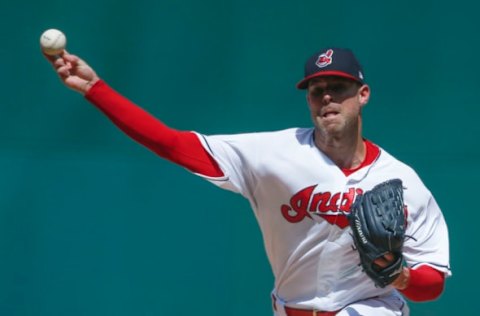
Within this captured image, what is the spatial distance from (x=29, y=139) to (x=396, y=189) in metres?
2.18

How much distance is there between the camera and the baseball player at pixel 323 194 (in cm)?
371

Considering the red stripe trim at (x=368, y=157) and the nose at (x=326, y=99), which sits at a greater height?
the nose at (x=326, y=99)

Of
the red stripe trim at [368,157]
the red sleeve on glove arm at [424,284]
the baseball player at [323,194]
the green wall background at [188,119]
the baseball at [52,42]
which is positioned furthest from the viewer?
the green wall background at [188,119]

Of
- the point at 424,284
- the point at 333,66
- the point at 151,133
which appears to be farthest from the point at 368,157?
the point at 151,133

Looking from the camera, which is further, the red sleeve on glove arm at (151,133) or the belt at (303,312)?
the belt at (303,312)

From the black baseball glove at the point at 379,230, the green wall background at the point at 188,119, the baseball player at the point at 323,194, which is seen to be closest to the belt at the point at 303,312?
the baseball player at the point at 323,194

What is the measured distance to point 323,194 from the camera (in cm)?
373

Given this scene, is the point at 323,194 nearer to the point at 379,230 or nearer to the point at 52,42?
the point at 379,230

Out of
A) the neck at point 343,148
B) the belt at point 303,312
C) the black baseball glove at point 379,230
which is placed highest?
the neck at point 343,148

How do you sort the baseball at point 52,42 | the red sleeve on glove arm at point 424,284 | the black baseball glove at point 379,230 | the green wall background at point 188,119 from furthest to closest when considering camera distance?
the green wall background at point 188,119, the red sleeve on glove arm at point 424,284, the baseball at point 52,42, the black baseball glove at point 379,230

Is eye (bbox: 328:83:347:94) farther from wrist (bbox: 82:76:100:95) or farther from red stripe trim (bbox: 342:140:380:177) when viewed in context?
wrist (bbox: 82:76:100:95)

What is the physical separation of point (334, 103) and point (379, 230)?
23.7 inches

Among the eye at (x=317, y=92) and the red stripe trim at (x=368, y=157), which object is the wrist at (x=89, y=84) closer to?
the eye at (x=317, y=92)

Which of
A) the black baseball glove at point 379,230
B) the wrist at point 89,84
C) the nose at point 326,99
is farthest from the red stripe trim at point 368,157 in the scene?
the wrist at point 89,84
